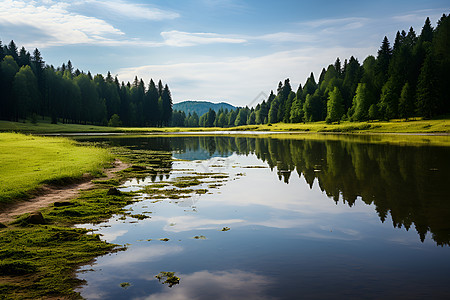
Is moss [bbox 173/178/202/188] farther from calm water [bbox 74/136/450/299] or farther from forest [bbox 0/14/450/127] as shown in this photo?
forest [bbox 0/14/450/127]

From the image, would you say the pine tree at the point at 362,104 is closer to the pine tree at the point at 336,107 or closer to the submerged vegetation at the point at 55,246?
the pine tree at the point at 336,107

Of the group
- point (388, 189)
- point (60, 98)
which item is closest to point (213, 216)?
point (388, 189)

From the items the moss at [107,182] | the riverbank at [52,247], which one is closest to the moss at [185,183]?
the moss at [107,182]

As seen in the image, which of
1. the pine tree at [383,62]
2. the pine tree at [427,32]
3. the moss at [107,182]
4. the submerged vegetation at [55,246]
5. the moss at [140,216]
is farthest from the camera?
the pine tree at [427,32]

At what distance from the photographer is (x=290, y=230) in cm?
1205

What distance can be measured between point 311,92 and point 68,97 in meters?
98.3

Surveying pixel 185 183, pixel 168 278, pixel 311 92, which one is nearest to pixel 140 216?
pixel 168 278

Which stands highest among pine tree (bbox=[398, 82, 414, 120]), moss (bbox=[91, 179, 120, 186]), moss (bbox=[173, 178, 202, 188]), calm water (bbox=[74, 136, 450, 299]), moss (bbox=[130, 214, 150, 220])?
pine tree (bbox=[398, 82, 414, 120])

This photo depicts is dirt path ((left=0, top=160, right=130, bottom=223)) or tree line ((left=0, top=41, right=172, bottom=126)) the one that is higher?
tree line ((left=0, top=41, right=172, bottom=126))

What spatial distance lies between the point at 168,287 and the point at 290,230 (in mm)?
5613

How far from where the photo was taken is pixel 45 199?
15953mm

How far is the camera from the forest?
8556 centimetres

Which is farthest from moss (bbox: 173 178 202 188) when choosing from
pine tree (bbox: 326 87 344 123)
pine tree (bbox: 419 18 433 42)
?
pine tree (bbox: 419 18 433 42)

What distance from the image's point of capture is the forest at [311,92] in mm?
85562
